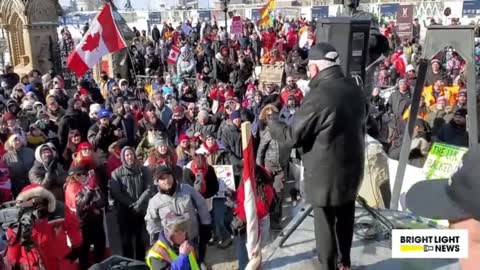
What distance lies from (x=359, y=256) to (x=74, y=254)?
298 cm

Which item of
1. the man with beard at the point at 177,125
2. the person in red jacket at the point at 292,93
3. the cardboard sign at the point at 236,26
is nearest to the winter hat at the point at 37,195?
the man with beard at the point at 177,125

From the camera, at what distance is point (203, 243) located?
613cm

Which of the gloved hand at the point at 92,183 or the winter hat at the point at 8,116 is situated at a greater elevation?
the winter hat at the point at 8,116

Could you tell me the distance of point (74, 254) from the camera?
18.6 ft

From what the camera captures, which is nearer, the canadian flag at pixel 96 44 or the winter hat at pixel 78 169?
the winter hat at pixel 78 169

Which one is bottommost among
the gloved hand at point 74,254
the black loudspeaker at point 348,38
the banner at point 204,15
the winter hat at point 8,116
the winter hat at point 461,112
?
the gloved hand at point 74,254

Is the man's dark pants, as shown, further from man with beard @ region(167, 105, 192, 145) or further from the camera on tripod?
man with beard @ region(167, 105, 192, 145)

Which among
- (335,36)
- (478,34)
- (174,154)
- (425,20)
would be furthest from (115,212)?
(425,20)

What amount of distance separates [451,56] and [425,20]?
12246 millimetres

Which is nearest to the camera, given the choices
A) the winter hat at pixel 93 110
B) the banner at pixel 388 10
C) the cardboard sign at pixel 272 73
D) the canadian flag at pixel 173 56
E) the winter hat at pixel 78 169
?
the winter hat at pixel 78 169

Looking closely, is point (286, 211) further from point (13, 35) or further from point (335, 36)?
point (13, 35)

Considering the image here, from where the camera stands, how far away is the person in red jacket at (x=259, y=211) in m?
5.86

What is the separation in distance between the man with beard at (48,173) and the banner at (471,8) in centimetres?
2541

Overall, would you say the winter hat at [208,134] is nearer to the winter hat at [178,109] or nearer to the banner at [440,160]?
the winter hat at [178,109]
